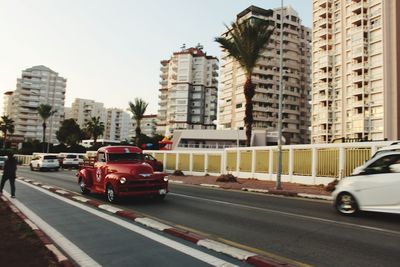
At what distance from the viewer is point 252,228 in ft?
27.2

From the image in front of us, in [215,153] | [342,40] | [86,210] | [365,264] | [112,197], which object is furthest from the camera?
[342,40]

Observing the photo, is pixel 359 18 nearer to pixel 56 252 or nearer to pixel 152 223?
pixel 152 223

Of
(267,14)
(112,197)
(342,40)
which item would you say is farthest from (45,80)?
(112,197)

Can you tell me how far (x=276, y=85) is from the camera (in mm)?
100312

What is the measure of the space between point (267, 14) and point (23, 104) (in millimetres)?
108438

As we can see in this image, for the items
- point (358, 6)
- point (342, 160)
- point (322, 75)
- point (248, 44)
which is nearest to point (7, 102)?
point (322, 75)

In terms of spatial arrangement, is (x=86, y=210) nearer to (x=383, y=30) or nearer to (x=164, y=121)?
(x=383, y=30)

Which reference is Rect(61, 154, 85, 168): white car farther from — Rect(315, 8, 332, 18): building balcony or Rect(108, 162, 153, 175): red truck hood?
Rect(315, 8, 332, 18): building balcony

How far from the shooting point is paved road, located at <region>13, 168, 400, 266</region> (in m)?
6.09

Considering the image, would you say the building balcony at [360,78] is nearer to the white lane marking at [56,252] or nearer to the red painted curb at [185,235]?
the red painted curb at [185,235]

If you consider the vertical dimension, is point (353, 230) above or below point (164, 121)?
below

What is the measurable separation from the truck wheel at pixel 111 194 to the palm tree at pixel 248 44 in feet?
58.5

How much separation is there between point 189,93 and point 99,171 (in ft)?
377

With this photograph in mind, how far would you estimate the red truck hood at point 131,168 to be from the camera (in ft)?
40.3
